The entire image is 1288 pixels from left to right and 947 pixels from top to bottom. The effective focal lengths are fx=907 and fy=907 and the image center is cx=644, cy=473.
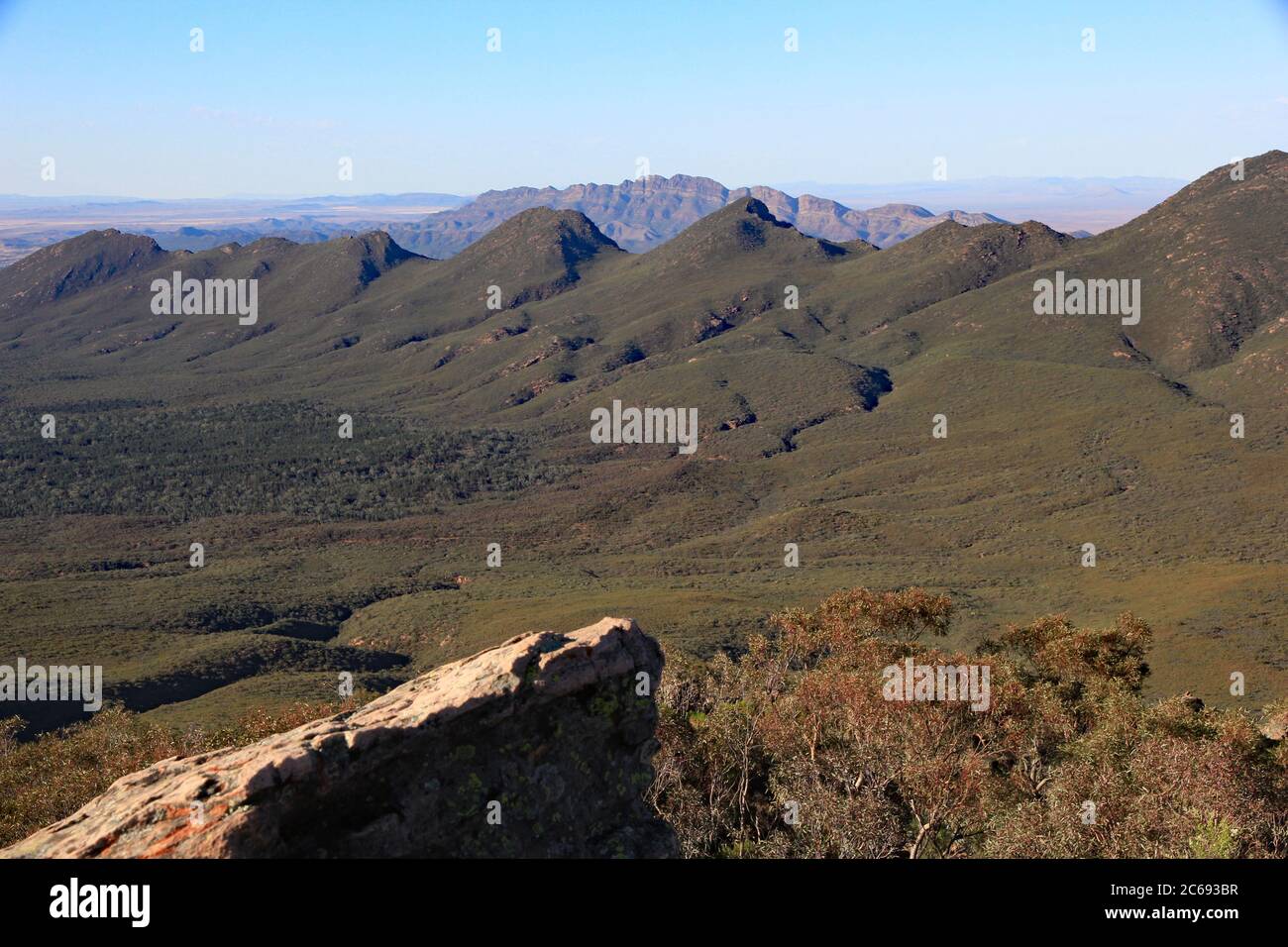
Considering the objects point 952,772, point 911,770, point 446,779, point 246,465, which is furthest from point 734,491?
point 446,779

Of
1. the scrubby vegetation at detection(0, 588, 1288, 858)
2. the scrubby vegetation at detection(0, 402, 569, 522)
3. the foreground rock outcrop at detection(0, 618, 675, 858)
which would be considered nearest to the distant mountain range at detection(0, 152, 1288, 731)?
the scrubby vegetation at detection(0, 402, 569, 522)

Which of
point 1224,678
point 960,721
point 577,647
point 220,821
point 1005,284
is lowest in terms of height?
point 1224,678

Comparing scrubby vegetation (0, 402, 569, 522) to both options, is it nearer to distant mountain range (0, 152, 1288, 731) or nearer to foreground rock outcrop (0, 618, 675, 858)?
distant mountain range (0, 152, 1288, 731)

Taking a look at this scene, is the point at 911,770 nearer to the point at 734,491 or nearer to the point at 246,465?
the point at 734,491

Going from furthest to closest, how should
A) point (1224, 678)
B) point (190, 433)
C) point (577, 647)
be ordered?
point (190, 433) → point (1224, 678) → point (577, 647)
